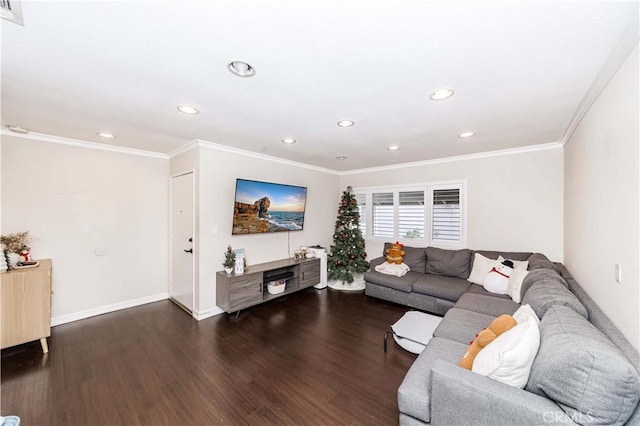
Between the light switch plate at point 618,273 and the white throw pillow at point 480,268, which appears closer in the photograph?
the light switch plate at point 618,273

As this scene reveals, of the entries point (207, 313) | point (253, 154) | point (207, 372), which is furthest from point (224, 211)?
point (207, 372)

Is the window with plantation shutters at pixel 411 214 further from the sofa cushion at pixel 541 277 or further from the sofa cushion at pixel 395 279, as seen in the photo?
the sofa cushion at pixel 541 277

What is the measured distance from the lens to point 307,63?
159 centimetres

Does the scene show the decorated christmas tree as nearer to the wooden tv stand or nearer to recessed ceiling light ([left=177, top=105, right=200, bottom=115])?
the wooden tv stand

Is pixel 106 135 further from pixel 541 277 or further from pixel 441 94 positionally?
pixel 541 277

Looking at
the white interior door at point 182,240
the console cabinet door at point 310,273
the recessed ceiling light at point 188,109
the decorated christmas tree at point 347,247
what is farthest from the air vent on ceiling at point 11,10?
the decorated christmas tree at point 347,247

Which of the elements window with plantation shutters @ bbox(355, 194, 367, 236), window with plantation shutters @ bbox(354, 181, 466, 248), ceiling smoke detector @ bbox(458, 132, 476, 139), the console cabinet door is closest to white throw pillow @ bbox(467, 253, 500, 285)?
window with plantation shutters @ bbox(354, 181, 466, 248)

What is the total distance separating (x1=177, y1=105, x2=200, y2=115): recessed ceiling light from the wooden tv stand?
2.07 m

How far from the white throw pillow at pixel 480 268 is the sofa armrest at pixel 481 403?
2.59m

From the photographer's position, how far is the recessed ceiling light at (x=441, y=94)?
194 centimetres

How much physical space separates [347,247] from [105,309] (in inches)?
157

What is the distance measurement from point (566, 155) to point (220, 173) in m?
4.62

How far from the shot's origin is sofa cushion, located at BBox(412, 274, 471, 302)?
3.37 meters

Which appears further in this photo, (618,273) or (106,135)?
(106,135)
